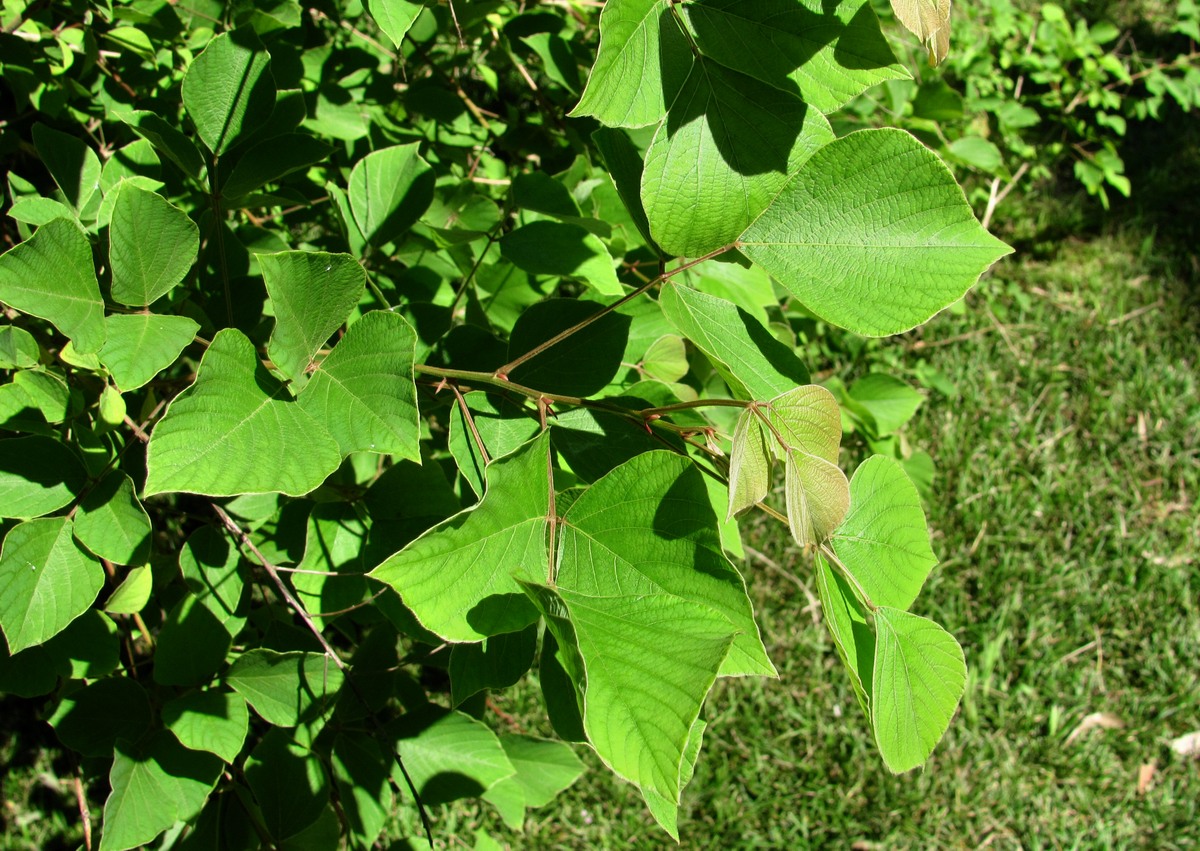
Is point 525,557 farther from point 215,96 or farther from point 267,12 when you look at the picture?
point 267,12

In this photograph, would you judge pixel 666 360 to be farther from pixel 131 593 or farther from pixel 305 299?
pixel 131 593

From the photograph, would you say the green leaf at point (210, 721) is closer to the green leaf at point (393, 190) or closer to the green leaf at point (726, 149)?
the green leaf at point (393, 190)

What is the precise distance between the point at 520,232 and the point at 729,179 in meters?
0.42

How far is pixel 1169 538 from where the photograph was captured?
121 inches

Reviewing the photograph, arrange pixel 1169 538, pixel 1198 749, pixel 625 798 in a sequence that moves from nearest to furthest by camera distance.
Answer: pixel 625 798
pixel 1198 749
pixel 1169 538

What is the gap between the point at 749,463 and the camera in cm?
82

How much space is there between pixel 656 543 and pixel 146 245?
58cm

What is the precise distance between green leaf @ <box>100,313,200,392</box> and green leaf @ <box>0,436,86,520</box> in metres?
0.23

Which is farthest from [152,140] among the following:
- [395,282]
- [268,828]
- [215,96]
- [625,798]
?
[625,798]

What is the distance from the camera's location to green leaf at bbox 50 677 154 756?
1.28 meters

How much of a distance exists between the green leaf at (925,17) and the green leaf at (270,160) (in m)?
0.69

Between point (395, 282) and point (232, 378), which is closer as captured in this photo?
point (232, 378)

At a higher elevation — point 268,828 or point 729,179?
point 729,179

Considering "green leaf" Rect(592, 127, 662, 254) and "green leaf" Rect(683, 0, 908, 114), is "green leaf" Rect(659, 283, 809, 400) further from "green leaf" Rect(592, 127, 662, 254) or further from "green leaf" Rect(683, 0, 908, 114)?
"green leaf" Rect(683, 0, 908, 114)
